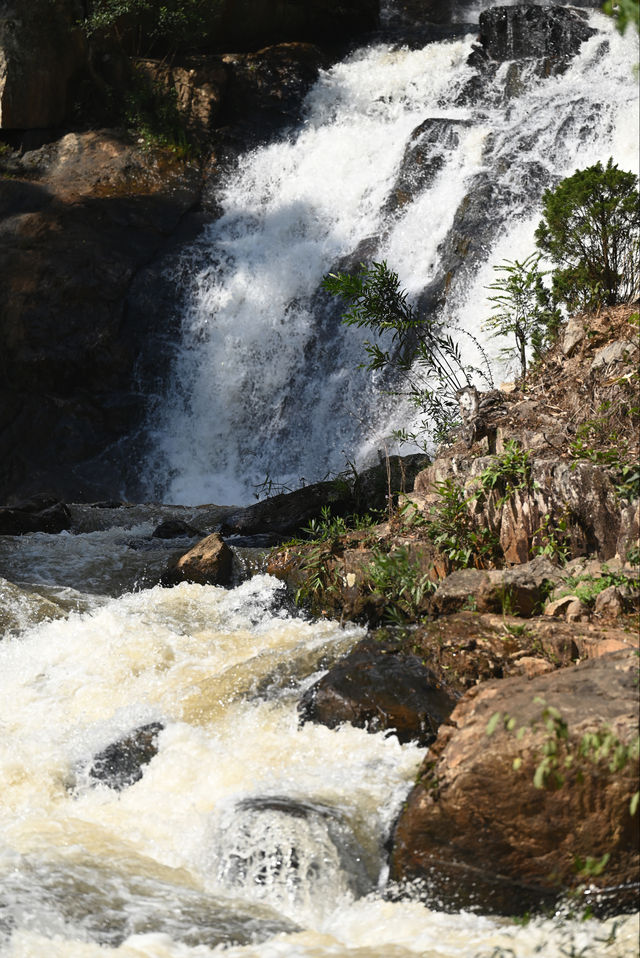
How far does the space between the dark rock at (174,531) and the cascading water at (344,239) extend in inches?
116

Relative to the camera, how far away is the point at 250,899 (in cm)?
430

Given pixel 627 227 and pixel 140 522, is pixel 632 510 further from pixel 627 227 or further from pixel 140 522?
pixel 140 522

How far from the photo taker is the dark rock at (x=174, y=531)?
401 inches

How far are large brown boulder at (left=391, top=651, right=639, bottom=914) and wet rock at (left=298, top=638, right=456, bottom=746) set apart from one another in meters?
0.85

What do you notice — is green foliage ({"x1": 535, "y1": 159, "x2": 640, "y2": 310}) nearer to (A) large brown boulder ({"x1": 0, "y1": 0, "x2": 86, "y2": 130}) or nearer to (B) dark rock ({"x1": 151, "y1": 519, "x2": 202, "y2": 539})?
(B) dark rock ({"x1": 151, "y1": 519, "x2": 202, "y2": 539})

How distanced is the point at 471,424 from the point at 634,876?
395 centimetres

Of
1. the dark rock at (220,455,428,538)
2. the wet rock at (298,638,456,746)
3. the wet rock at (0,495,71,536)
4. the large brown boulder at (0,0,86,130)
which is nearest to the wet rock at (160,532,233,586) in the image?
the dark rock at (220,455,428,538)

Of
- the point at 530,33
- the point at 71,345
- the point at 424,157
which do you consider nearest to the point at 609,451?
the point at 424,157

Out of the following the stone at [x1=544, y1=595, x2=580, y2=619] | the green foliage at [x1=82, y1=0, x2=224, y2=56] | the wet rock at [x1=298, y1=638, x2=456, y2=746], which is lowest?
the wet rock at [x1=298, y1=638, x2=456, y2=746]

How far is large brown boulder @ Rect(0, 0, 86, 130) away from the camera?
17.1m

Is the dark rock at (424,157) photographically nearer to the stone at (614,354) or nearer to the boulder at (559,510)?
the stone at (614,354)

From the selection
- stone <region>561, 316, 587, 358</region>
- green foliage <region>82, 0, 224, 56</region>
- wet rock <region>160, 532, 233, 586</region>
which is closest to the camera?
stone <region>561, 316, 587, 358</region>

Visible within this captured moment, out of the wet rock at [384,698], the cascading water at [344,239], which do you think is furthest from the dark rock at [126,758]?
the cascading water at [344,239]

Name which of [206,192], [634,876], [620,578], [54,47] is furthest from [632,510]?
[54,47]
